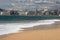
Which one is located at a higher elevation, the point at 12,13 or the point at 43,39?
the point at 43,39

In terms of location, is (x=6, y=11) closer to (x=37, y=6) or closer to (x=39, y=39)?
(x=37, y=6)

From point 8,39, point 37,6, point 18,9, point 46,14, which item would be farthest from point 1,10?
point 8,39

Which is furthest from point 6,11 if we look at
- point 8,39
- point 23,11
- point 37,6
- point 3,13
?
point 8,39

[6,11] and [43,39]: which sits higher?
[43,39]

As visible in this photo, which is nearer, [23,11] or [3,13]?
[3,13]

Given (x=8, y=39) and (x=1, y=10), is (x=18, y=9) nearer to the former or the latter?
(x=1, y=10)

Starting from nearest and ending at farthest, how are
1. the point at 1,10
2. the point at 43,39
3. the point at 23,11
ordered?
1. the point at 43,39
2. the point at 1,10
3. the point at 23,11

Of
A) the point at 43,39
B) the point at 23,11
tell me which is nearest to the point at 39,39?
the point at 43,39

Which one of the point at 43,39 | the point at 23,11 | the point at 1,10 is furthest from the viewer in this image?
the point at 23,11

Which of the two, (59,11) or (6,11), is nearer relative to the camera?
(6,11)
